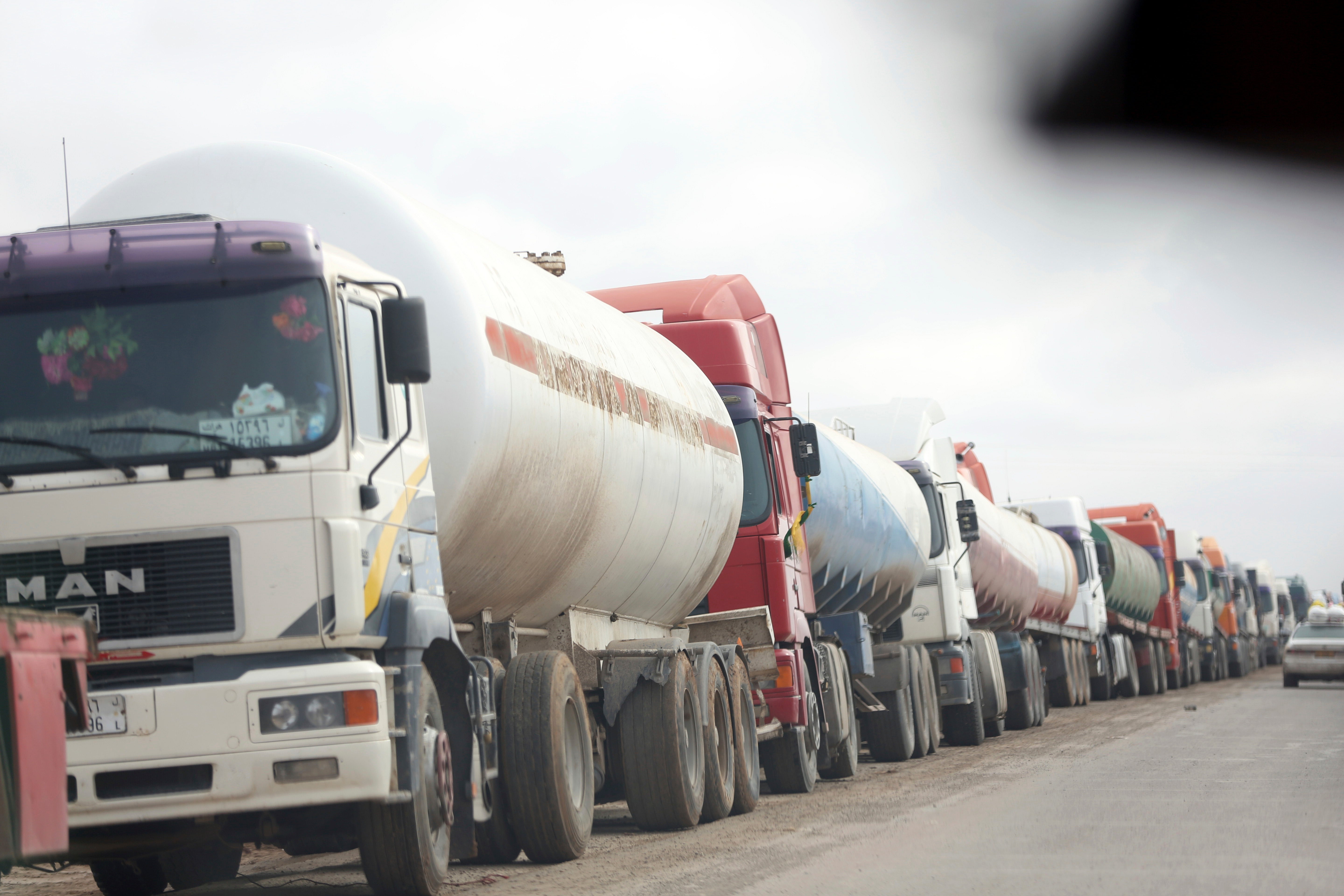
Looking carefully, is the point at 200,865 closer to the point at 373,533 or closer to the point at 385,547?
the point at 385,547

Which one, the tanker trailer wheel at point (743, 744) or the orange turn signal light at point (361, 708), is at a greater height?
the orange turn signal light at point (361, 708)

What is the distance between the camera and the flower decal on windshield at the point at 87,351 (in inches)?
277

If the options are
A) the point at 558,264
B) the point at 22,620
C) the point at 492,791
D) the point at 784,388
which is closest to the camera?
the point at 22,620

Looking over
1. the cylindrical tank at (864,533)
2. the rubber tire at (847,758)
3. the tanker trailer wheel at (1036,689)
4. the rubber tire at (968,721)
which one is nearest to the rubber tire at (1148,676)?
the tanker trailer wheel at (1036,689)

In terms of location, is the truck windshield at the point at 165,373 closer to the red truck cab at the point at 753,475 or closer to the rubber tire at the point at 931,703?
the red truck cab at the point at 753,475

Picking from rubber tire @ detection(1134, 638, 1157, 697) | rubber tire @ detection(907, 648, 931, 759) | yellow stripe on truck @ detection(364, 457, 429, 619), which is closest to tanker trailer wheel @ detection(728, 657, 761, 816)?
yellow stripe on truck @ detection(364, 457, 429, 619)

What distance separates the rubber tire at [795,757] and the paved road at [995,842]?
0.77 feet

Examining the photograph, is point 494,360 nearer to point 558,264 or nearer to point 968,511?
point 558,264

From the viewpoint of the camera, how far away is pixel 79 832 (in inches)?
276

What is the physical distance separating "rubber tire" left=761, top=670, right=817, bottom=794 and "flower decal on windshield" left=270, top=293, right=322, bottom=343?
7.69 metres

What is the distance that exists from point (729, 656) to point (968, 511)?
9818 mm

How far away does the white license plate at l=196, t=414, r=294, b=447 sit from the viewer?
22.9 feet

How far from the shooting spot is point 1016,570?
26.7 meters

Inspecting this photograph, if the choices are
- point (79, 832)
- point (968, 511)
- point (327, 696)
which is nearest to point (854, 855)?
point (327, 696)
